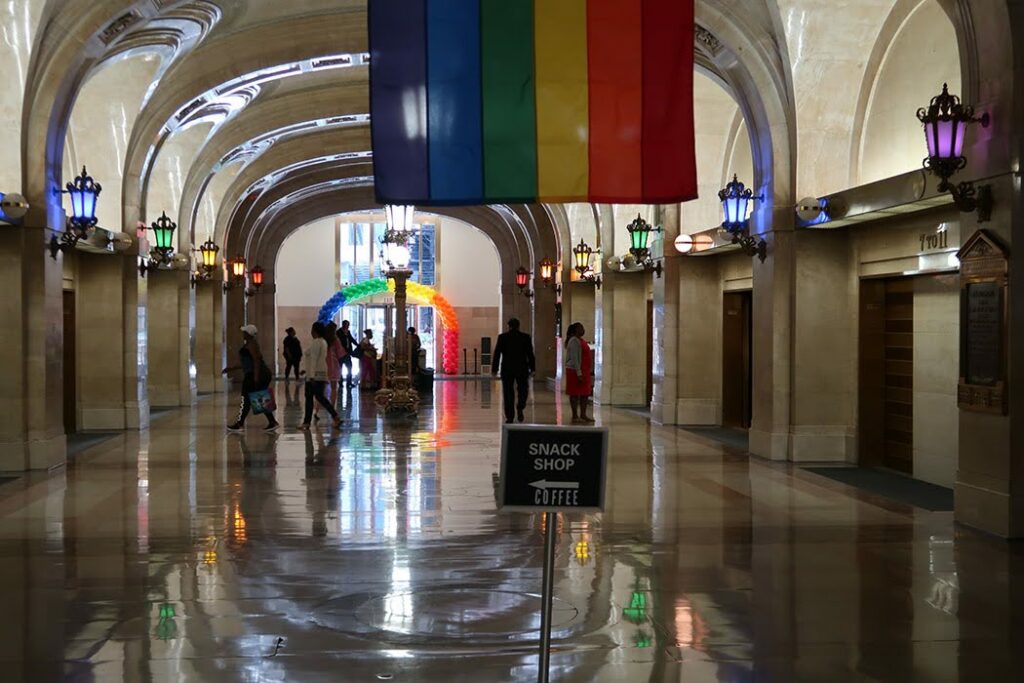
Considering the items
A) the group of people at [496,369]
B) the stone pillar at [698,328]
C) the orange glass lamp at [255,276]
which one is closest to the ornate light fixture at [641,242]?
the stone pillar at [698,328]

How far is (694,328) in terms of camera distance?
17.7 m

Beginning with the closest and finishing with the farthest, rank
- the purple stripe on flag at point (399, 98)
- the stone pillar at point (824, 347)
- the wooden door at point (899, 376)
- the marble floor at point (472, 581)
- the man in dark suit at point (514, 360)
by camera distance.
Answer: the marble floor at point (472, 581)
the purple stripe on flag at point (399, 98)
the wooden door at point (899, 376)
the stone pillar at point (824, 347)
the man in dark suit at point (514, 360)

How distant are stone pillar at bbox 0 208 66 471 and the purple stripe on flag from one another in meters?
7.09

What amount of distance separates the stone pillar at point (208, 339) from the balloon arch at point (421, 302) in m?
8.85

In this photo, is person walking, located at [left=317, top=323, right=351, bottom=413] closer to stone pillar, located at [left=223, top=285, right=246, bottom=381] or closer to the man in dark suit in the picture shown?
the man in dark suit

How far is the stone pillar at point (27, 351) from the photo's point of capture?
12.3 meters

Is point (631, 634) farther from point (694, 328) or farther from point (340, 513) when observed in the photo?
point (694, 328)

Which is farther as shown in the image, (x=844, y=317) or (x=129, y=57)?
(x=129, y=57)

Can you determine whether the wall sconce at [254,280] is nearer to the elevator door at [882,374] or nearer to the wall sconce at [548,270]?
the wall sconce at [548,270]

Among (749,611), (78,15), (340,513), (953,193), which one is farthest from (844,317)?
(78,15)

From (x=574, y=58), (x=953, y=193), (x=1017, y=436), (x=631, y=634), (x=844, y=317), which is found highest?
(x=574, y=58)

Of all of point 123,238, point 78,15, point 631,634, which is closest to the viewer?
point 631,634

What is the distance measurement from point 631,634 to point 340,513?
13.5 ft

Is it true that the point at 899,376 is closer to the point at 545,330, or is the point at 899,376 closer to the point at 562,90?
the point at 562,90
